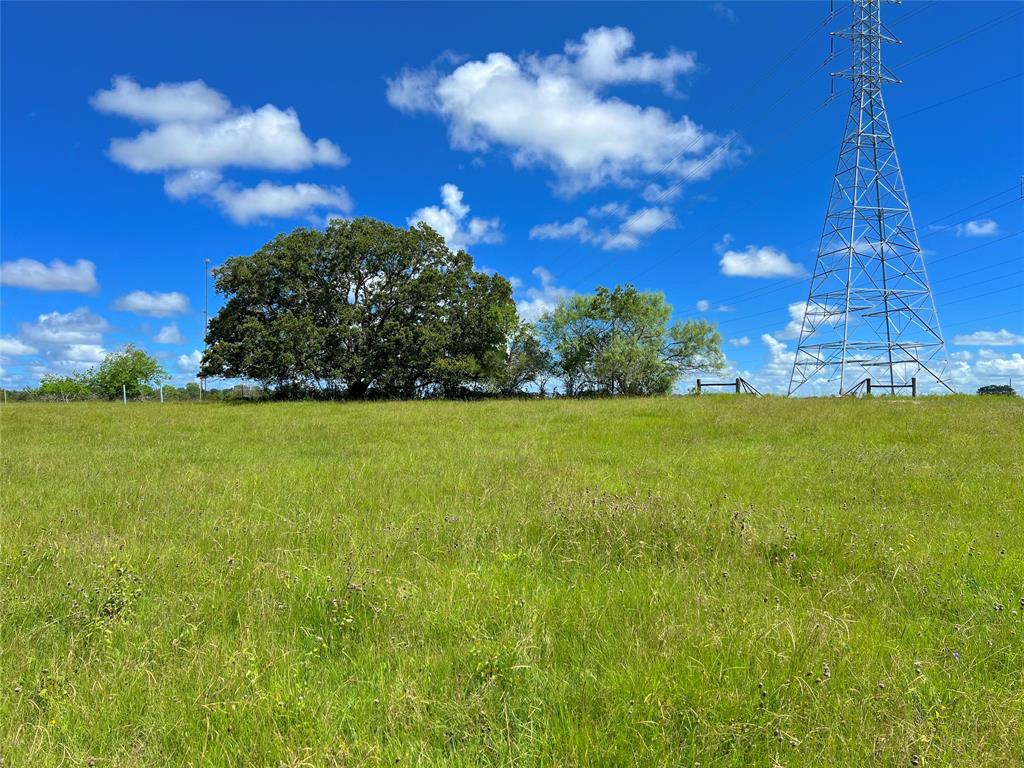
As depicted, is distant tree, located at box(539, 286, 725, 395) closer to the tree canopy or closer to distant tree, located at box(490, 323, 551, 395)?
distant tree, located at box(490, 323, 551, 395)

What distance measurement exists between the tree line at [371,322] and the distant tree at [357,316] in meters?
0.08

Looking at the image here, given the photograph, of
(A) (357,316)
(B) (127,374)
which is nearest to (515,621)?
(A) (357,316)

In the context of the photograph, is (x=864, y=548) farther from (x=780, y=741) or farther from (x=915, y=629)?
(x=780, y=741)

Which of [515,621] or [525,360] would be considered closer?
[515,621]

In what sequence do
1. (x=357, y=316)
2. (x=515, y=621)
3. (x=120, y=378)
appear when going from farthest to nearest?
(x=120, y=378) → (x=357, y=316) → (x=515, y=621)

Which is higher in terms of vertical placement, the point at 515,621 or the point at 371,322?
the point at 371,322

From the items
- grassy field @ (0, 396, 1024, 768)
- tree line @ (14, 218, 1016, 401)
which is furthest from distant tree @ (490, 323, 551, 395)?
grassy field @ (0, 396, 1024, 768)

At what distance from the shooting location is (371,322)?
40.0m

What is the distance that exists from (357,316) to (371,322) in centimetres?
201

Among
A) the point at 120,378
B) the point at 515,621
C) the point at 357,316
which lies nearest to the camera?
the point at 515,621

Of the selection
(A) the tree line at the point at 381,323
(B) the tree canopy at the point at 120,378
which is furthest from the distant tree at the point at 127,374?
(A) the tree line at the point at 381,323

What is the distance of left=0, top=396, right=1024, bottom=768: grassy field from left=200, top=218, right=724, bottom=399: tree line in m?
29.7

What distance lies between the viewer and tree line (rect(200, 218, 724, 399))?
3694cm

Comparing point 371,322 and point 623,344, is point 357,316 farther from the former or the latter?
point 623,344
